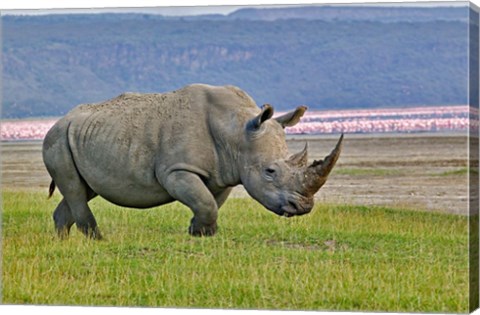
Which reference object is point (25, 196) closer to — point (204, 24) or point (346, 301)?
point (204, 24)

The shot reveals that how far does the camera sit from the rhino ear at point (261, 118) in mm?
15461

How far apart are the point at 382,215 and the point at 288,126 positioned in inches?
63.5

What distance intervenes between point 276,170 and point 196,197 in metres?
0.83

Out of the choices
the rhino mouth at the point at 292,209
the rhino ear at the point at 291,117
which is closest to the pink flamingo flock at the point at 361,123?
the rhino ear at the point at 291,117

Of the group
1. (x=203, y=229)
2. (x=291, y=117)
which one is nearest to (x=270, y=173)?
(x=291, y=117)

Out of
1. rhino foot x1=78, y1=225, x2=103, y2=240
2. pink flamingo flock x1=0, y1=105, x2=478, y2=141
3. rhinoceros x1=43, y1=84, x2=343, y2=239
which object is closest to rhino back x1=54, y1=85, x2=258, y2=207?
rhinoceros x1=43, y1=84, x2=343, y2=239

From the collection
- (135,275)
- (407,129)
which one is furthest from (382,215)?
(135,275)

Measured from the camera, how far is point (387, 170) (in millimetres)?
19469

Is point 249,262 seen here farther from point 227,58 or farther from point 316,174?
point 227,58

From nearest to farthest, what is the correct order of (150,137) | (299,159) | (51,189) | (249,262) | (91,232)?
(249,262), (299,159), (150,137), (91,232), (51,189)

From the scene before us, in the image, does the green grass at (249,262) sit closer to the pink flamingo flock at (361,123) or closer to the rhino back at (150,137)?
the rhino back at (150,137)

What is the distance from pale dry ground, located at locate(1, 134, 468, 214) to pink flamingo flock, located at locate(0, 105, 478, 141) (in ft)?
0.34

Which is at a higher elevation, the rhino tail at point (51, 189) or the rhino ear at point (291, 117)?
the rhino ear at point (291, 117)

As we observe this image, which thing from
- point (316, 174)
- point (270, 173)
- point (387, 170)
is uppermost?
point (316, 174)
